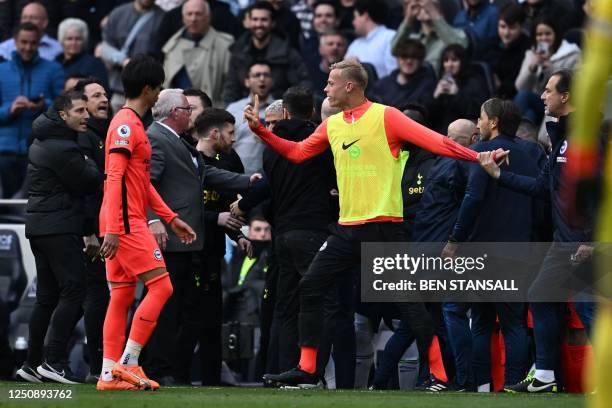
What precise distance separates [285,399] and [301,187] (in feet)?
7.31

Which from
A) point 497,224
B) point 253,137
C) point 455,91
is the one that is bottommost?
point 497,224

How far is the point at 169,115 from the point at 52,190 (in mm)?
1147

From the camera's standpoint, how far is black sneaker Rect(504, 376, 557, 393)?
1023 cm

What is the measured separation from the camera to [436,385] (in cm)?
1051

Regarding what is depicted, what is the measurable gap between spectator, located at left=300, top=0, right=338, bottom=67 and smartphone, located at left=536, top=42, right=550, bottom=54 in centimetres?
304

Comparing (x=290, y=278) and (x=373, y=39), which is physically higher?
(x=373, y=39)

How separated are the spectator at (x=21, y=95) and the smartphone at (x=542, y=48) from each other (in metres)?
5.56

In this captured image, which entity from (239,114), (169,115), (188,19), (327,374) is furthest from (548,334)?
(188,19)

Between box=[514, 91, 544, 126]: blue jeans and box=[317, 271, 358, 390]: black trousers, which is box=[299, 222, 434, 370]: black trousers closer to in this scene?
box=[317, 271, 358, 390]: black trousers

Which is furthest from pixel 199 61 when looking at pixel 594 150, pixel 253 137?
pixel 594 150

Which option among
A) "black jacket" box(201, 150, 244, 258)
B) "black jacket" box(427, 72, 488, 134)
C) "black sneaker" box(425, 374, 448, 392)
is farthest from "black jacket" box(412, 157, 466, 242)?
"black jacket" box(427, 72, 488, 134)

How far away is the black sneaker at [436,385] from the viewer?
10.5m

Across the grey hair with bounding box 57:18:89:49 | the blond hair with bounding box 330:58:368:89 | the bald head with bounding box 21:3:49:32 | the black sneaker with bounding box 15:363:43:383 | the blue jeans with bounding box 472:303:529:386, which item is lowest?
the black sneaker with bounding box 15:363:43:383

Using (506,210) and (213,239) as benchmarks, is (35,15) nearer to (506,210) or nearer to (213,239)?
(213,239)
